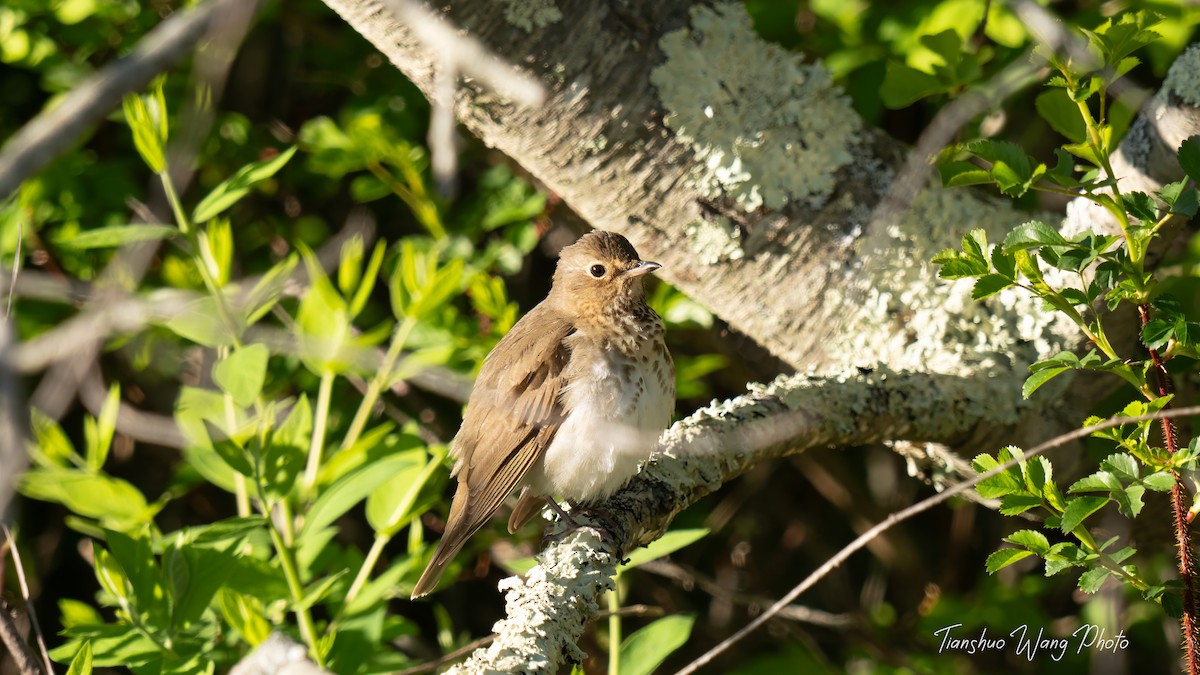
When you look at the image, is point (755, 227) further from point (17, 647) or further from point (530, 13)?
point (17, 647)

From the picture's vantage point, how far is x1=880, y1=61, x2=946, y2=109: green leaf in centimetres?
290

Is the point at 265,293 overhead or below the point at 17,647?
overhead

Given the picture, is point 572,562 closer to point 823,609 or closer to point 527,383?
point 527,383

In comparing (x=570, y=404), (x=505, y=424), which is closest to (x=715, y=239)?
(x=570, y=404)

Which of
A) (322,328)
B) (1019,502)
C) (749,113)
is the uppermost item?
(749,113)

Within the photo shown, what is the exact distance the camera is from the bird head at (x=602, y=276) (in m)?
3.41

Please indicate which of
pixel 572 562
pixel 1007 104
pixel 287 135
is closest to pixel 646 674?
pixel 572 562

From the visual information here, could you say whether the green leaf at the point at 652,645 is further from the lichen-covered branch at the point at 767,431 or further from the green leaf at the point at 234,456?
the green leaf at the point at 234,456

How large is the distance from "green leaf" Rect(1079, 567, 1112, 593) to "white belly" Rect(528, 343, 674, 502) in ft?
3.75

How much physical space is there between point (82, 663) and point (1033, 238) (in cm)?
202

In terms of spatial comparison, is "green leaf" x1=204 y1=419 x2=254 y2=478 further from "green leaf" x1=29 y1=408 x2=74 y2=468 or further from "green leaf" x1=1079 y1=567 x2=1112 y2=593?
"green leaf" x1=1079 y1=567 x2=1112 y2=593

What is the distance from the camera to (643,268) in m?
3.30

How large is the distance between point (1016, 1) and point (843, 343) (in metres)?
1.46

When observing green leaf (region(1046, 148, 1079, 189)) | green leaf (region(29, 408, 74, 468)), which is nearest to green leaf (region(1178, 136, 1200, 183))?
green leaf (region(1046, 148, 1079, 189))
